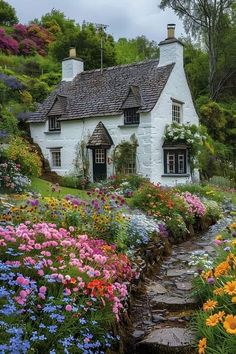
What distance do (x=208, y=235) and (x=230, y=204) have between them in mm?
4986

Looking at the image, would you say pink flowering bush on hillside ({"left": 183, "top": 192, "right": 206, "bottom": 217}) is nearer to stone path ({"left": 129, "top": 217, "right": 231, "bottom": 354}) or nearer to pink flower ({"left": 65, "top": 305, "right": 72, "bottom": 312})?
stone path ({"left": 129, "top": 217, "right": 231, "bottom": 354})

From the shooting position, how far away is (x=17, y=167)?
15.3 m

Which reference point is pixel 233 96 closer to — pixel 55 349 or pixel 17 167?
pixel 17 167

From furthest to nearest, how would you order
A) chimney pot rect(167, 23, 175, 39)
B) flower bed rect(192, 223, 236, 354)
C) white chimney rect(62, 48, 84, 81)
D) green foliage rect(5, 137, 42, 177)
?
white chimney rect(62, 48, 84, 81) → chimney pot rect(167, 23, 175, 39) → green foliage rect(5, 137, 42, 177) → flower bed rect(192, 223, 236, 354)

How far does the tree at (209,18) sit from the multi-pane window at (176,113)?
45.0 feet

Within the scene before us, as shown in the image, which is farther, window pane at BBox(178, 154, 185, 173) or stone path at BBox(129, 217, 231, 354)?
window pane at BBox(178, 154, 185, 173)

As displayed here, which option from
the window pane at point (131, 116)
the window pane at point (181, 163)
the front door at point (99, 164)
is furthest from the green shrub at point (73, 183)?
the window pane at point (181, 163)

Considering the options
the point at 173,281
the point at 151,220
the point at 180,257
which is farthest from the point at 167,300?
the point at 151,220

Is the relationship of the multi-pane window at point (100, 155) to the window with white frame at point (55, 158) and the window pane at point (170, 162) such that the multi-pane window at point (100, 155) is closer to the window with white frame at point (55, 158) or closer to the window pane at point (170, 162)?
the window with white frame at point (55, 158)

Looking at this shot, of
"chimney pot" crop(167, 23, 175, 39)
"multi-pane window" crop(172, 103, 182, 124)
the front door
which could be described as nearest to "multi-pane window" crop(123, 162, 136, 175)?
the front door

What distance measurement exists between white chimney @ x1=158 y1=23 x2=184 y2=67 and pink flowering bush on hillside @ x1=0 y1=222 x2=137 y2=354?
17.6 metres

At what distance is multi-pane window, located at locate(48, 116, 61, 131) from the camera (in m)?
23.6

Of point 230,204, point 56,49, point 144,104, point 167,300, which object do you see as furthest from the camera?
point 56,49

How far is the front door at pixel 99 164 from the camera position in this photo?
21.4 metres
